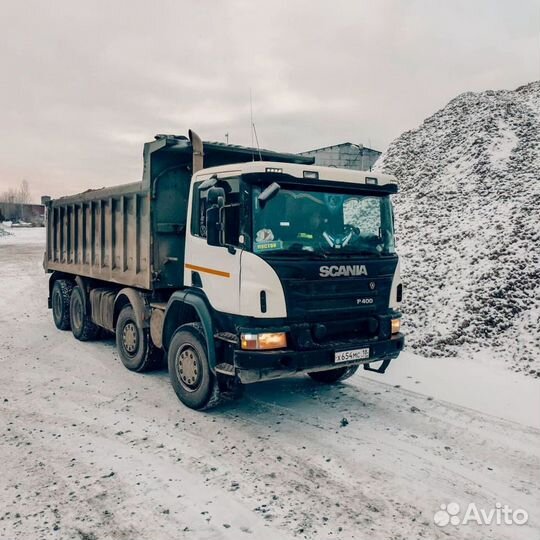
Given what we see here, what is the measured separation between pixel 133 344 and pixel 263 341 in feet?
10.5

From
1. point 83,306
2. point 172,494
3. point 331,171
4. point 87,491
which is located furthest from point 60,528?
point 83,306

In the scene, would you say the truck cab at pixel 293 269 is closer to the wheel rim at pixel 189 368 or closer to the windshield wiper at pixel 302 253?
the windshield wiper at pixel 302 253

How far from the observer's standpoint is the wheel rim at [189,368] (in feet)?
18.2

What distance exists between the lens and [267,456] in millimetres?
4621

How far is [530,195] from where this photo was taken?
1245 cm

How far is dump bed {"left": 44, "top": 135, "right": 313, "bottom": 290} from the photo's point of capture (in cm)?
637

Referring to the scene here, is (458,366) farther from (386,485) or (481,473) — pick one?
(386,485)

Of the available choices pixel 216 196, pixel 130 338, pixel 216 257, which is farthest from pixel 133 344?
pixel 216 196

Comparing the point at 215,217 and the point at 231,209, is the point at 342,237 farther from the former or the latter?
the point at 215,217

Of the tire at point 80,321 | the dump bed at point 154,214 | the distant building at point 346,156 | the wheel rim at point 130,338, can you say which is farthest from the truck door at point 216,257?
the distant building at point 346,156

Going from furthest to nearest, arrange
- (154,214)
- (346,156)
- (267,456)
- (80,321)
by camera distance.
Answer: (346,156)
(80,321)
(154,214)
(267,456)

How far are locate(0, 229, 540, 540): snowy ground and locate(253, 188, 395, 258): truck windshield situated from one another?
2019 millimetres

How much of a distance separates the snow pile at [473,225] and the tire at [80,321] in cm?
614

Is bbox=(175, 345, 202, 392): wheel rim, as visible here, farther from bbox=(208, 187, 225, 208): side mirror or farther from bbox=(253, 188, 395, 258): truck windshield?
bbox=(208, 187, 225, 208): side mirror
